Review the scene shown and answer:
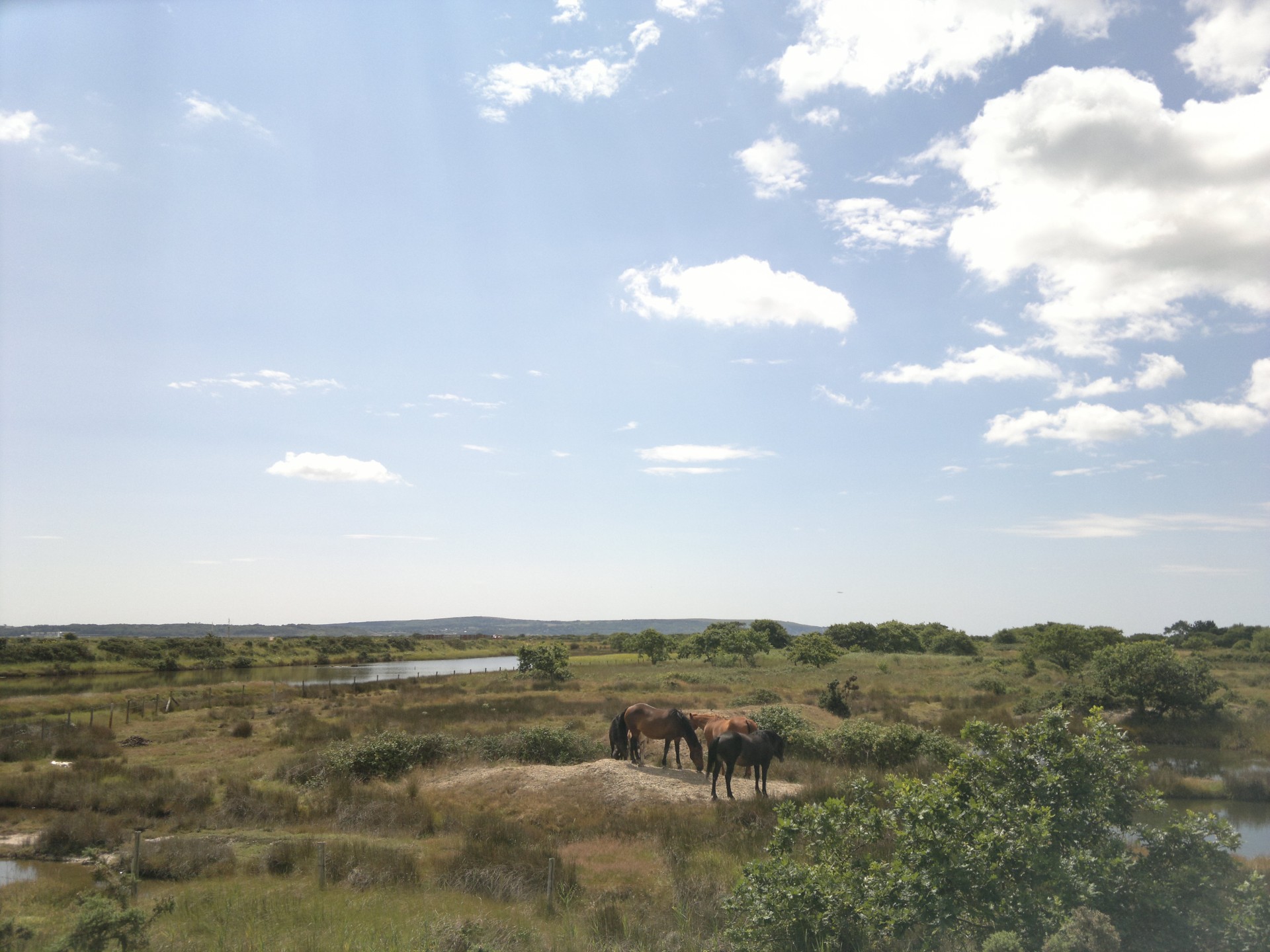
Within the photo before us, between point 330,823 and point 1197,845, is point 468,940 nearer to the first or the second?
point 1197,845

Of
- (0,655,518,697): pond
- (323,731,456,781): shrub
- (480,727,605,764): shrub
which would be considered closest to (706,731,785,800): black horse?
(480,727,605,764): shrub

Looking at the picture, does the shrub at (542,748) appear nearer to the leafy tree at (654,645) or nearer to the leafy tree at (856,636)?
the leafy tree at (654,645)

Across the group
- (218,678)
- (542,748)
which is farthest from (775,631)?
(542,748)

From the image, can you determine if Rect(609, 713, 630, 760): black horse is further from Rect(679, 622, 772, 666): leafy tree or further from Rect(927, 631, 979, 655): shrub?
Rect(927, 631, 979, 655): shrub

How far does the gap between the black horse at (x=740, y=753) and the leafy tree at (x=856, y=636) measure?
265 feet

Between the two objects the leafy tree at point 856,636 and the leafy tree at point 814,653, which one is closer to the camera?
the leafy tree at point 814,653

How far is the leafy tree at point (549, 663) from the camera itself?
52719 mm

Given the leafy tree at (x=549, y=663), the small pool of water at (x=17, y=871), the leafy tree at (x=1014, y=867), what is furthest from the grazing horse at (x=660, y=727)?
the leafy tree at (x=549, y=663)

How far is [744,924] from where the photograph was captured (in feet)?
26.4

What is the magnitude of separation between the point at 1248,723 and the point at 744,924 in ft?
103

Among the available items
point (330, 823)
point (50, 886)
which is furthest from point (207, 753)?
point (50, 886)

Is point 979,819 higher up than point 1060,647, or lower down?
higher up

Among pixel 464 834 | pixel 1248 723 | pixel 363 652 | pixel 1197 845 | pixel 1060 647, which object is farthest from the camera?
pixel 363 652

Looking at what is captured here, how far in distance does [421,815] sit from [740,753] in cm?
752
